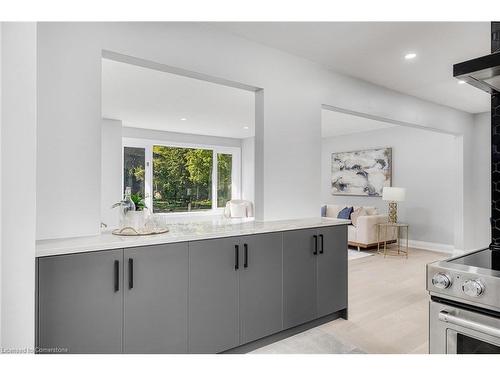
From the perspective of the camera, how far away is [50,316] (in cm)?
159

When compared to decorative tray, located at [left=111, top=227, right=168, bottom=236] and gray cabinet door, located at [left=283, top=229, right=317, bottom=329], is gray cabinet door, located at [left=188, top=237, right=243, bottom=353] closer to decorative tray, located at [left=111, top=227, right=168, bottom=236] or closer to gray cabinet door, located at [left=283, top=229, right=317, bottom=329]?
decorative tray, located at [left=111, top=227, right=168, bottom=236]

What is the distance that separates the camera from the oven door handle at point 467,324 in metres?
1.21

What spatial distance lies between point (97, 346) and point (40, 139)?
3.81 feet

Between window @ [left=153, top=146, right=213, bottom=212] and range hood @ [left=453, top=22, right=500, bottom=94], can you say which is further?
window @ [left=153, top=146, right=213, bottom=212]

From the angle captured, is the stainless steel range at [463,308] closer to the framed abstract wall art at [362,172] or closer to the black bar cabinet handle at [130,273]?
the black bar cabinet handle at [130,273]

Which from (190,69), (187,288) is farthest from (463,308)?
(190,69)

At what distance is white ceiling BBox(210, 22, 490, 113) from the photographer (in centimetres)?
247

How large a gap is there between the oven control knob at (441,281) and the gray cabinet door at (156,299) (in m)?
1.32

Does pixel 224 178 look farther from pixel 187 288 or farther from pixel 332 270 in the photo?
pixel 187 288

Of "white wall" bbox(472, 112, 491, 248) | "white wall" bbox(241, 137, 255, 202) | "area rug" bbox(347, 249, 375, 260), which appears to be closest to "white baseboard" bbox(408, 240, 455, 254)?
"white wall" bbox(472, 112, 491, 248)

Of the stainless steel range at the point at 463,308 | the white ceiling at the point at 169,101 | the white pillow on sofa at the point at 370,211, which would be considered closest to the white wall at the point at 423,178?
the white pillow on sofa at the point at 370,211

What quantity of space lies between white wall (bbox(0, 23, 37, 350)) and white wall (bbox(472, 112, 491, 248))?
21.3 feet

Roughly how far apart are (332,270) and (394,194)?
11.5ft

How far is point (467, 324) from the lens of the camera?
1.28m
